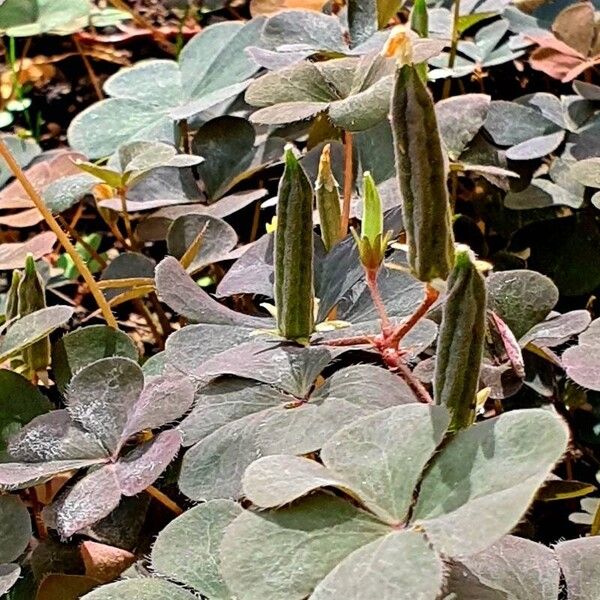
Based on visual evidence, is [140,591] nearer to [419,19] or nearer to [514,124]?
[419,19]

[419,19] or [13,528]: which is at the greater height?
[419,19]

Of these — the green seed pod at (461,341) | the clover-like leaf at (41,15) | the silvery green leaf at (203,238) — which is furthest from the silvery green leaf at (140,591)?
the clover-like leaf at (41,15)

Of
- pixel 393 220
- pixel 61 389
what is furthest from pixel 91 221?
pixel 393 220

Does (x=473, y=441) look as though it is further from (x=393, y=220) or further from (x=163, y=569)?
(x=393, y=220)

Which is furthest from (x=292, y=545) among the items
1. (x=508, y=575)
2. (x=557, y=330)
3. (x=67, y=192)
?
Result: (x=67, y=192)

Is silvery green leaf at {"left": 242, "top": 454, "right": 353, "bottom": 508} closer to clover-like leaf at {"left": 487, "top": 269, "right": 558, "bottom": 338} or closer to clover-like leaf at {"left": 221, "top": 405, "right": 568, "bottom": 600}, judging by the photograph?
clover-like leaf at {"left": 221, "top": 405, "right": 568, "bottom": 600}

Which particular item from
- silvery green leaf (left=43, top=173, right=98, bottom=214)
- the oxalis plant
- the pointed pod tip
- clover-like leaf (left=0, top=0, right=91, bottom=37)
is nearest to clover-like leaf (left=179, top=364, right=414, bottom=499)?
the oxalis plant
